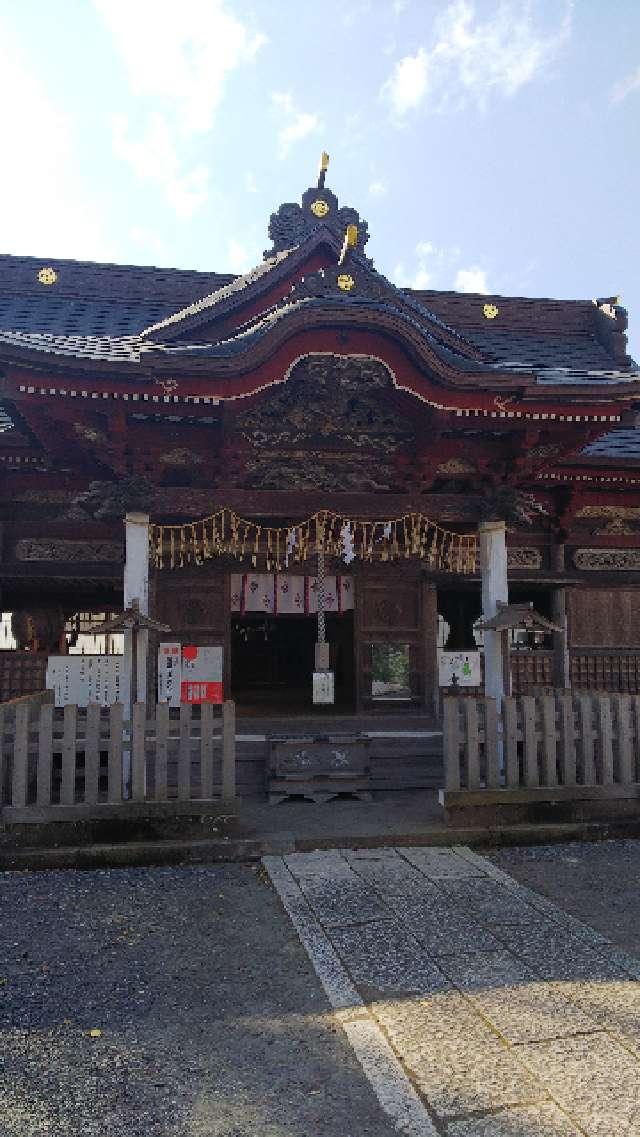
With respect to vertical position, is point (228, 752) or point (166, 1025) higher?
point (228, 752)

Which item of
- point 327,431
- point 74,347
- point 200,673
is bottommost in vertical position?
point 200,673

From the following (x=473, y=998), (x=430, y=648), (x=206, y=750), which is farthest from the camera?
(x=430, y=648)

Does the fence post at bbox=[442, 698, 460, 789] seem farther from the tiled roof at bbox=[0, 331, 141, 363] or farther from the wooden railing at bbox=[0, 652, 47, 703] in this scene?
the wooden railing at bbox=[0, 652, 47, 703]

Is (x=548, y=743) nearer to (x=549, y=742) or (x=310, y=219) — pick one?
(x=549, y=742)

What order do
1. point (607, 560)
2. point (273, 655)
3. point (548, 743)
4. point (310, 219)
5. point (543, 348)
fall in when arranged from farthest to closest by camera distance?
1. point (273, 655)
2. point (543, 348)
3. point (310, 219)
4. point (607, 560)
5. point (548, 743)

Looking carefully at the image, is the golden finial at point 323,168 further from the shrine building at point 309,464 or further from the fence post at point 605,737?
the fence post at point 605,737

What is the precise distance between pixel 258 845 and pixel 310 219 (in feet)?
32.4

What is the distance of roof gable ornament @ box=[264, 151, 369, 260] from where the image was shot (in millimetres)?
11062

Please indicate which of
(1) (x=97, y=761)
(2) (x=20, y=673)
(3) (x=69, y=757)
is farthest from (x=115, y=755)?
(2) (x=20, y=673)

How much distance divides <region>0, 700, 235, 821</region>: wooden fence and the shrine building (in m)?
2.62

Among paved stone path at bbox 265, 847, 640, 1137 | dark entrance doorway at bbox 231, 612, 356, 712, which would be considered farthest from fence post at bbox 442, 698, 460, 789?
dark entrance doorway at bbox 231, 612, 356, 712

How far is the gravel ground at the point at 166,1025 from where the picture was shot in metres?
2.69

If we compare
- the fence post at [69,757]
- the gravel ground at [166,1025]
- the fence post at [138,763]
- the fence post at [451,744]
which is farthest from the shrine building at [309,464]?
the gravel ground at [166,1025]

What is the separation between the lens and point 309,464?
839 cm
